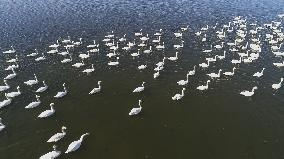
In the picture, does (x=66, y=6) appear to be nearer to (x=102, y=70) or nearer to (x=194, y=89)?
(x=102, y=70)

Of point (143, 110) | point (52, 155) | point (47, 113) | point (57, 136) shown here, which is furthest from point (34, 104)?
point (143, 110)

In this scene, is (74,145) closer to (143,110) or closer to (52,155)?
(52,155)

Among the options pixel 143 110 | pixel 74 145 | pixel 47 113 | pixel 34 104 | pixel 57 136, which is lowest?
pixel 143 110

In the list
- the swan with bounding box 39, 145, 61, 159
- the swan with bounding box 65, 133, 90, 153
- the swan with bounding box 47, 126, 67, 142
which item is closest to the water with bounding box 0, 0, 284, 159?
the swan with bounding box 65, 133, 90, 153

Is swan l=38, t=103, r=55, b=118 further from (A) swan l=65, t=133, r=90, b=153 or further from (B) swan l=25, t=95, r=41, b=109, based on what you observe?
(A) swan l=65, t=133, r=90, b=153

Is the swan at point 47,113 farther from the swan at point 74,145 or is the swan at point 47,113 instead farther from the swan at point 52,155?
the swan at point 52,155

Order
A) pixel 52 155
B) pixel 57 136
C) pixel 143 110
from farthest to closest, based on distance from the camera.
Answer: pixel 143 110, pixel 57 136, pixel 52 155

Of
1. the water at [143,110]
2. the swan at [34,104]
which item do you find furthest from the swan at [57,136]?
the swan at [34,104]

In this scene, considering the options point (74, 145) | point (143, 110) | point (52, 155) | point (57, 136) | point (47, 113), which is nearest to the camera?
point (52, 155)

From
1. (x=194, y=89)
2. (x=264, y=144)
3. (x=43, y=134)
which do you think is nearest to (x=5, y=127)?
(x=43, y=134)
